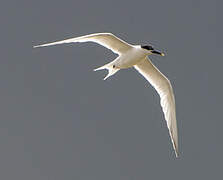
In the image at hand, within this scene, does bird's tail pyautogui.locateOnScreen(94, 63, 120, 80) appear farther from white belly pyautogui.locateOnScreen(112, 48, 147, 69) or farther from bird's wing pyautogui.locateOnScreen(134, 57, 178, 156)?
bird's wing pyautogui.locateOnScreen(134, 57, 178, 156)

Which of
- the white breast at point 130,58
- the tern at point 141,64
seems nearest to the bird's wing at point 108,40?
the tern at point 141,64

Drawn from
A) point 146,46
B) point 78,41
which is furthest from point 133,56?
point 78,41

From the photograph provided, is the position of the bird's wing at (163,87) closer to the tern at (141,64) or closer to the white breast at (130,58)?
the tern at (141,64)

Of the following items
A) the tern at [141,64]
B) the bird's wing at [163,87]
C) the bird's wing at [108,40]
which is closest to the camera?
the bird's wing at [108,40]

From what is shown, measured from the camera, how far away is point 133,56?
18.3 metres

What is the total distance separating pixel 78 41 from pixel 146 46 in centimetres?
248

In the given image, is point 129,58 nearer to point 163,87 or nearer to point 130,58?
point 130,58

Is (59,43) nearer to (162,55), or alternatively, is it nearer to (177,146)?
(162,55)

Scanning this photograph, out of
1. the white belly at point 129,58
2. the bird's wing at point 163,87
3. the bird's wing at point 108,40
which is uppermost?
the bird's wing at point 108,40

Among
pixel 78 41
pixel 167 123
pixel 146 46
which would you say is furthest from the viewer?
pixel 167 123

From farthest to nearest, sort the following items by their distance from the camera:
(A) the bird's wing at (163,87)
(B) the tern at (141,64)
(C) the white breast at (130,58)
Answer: (A) the bird's wing at (163,87) < (C) the white breast at (130,58) < (B) the tern at (141,64)

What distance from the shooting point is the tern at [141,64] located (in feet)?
59.0

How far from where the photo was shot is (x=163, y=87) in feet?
68.3

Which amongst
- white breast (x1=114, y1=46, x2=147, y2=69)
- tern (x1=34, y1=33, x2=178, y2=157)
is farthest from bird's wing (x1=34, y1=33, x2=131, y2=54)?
white breast (x1=114, y1=46, x2=147, y2=69)
